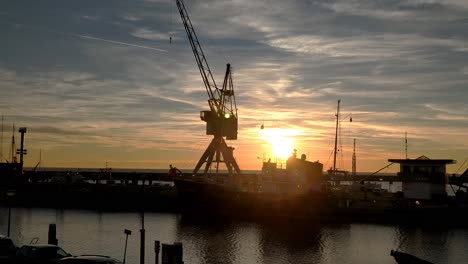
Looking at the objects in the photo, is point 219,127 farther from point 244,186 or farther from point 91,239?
point 91,239

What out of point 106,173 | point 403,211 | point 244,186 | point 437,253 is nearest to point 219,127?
point 244,186

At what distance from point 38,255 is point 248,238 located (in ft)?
111

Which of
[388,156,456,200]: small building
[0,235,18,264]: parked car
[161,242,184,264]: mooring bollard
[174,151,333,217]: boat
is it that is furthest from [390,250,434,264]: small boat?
[388,156,456,200]: small building

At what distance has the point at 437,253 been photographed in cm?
5253

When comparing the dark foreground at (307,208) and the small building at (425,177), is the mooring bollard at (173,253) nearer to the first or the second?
the dark foreground at (307,208)

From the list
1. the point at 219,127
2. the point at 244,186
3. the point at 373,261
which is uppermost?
the point at 219,127

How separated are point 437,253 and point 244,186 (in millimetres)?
37354

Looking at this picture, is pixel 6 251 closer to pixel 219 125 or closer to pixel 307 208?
Result: pixel 307 208

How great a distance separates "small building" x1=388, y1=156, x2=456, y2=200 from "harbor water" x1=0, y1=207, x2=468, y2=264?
7297 millimetres

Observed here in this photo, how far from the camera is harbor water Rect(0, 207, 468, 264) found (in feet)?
161

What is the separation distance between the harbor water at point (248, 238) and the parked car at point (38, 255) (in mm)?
15752

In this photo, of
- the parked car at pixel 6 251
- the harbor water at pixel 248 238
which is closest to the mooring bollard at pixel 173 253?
the parked car at pixel 6 251

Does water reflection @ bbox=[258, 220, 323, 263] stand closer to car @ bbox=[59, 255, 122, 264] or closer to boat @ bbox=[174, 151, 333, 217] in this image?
boat @ bbox=[174, 151, 333, 217]

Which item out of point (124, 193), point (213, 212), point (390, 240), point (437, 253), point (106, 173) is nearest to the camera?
point (437, 253)
